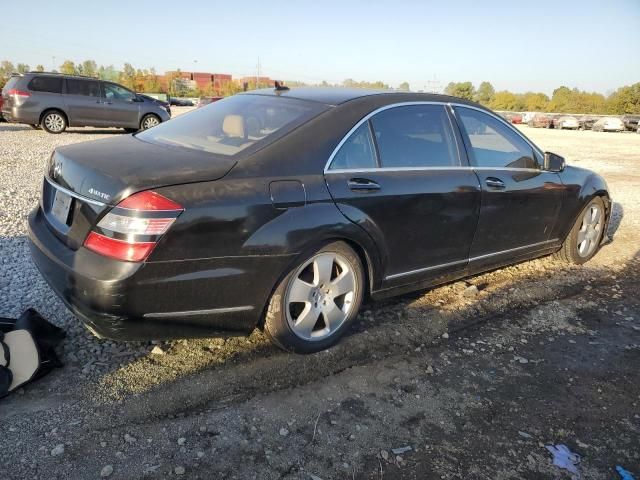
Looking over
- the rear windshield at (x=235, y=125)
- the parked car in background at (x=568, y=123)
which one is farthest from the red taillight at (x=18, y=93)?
the parked car in background at (x=568, y=123)

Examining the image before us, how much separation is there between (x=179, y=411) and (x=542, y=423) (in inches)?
75.1

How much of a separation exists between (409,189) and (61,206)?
2.14 meters

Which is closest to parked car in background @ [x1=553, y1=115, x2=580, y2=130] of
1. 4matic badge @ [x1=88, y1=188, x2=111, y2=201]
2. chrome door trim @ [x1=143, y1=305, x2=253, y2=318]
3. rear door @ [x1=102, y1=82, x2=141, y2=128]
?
rear door @ [x1=102, y1=82, x2=141, y2=128]

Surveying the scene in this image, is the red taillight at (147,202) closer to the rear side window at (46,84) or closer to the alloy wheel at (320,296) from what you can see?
the alloy wheel at (320,296)

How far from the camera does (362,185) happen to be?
10.5 feet

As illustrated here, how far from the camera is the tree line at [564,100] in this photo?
6025 centimetres

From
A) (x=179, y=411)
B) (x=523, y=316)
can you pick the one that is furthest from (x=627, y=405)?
(x=179, y=411)

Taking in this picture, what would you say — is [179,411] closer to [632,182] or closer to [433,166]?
[433,166]

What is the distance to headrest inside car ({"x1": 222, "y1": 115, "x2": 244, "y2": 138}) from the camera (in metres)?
3.27

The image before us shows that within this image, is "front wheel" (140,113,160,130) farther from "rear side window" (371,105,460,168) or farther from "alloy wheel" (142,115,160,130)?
"rear side window" (371,105,460,168)

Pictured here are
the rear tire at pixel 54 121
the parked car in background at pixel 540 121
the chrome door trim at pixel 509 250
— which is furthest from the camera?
the parked car in background at pixel 540 121

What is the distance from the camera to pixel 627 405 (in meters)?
2.94

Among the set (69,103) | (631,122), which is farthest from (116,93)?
(631,122)

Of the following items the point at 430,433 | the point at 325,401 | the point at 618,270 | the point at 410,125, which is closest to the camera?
the point at 430,433
